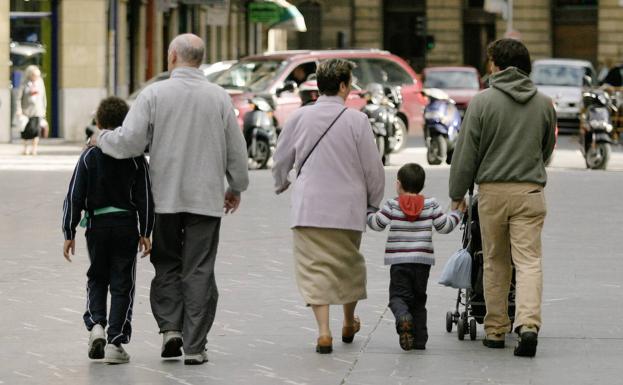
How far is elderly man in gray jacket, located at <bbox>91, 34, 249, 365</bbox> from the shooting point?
26.8ft

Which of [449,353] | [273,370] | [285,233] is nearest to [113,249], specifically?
[273,370]

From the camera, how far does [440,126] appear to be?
2541 cm

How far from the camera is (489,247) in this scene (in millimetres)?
8688

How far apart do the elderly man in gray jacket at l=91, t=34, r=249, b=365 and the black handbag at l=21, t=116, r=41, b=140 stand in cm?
2029

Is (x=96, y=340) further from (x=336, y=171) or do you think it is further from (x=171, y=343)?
(x=336, y=171)

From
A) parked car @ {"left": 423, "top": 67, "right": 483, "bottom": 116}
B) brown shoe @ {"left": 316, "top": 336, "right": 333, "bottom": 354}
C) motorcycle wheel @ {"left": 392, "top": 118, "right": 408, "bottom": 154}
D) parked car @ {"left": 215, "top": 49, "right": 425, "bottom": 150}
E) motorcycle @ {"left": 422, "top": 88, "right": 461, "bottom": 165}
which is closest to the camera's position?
brown shoe @ {"left": 316, "top": 336, "right": 333, "bottom": 354}

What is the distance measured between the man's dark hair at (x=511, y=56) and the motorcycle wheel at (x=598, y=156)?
1611cm

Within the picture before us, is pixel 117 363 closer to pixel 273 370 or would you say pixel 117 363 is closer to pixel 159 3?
pixel 273 370

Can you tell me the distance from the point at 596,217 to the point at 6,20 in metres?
18.7

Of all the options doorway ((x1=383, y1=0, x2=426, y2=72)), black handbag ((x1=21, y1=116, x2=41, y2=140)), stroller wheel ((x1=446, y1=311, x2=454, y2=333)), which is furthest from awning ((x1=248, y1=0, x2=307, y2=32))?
stroller wheel ((x1=446, y1=311, x2=454, y2=333))

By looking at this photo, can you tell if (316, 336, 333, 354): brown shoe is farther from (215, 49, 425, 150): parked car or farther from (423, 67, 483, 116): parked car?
(423, 67, 483, 116): parked car

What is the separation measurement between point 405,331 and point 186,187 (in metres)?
1.27

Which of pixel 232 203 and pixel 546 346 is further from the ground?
pixel 232 203

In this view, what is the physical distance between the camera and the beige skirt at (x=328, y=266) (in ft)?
28.2
